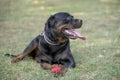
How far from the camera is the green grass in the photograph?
625cm

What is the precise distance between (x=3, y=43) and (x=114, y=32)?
3540 millimetres

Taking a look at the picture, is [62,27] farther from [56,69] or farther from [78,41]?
[78,41]

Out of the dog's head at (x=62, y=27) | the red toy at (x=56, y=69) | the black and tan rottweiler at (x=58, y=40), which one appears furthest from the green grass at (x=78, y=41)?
the dog's head at (x=62, y=27)

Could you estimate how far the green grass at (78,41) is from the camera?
20.5 feet

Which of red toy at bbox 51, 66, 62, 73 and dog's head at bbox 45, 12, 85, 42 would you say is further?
dog's head at bbox 45, 12, 85, 42

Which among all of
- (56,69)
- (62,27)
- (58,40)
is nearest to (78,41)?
(58,40)

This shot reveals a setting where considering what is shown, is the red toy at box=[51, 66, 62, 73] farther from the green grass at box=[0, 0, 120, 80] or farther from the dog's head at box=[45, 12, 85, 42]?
the dog's head at box=[45, 12, 85, 42]

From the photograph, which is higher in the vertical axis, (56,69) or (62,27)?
(62,27)

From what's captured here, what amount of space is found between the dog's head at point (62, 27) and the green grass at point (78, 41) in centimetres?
63

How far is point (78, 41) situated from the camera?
9219 mm

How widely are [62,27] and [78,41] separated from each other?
9.27 feet

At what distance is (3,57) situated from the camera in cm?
733

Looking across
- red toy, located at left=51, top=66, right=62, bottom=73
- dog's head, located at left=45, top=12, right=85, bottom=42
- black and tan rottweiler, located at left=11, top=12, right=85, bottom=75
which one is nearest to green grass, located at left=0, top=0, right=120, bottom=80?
red toy, located at left=51, top=66, right=62, bottom=73

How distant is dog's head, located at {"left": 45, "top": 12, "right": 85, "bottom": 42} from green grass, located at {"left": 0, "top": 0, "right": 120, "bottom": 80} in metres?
0.63
